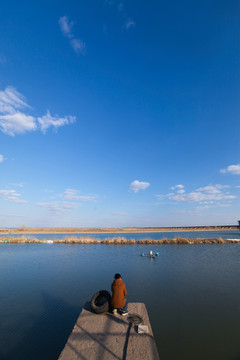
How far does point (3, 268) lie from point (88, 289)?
11674 mm

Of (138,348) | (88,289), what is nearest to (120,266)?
(88,289)

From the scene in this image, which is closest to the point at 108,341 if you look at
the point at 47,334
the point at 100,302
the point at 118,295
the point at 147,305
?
the point at 118,295

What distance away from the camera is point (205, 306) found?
30.9 feet

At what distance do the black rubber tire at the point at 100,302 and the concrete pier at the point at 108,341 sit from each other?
0.22m

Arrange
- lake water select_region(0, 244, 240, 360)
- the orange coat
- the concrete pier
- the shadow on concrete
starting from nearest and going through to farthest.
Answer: the concrete pier < the shadow on concrete < lake water select_region(0, 244, 240, 360) < the orange coat

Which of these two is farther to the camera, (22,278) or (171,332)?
(22,278)

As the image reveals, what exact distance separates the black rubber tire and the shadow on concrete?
1543 mm

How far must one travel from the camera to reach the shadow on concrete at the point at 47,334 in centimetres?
593

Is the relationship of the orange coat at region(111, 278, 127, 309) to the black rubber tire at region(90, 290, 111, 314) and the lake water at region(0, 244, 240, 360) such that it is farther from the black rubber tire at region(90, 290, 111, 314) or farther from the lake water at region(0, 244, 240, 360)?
the lake water at region(0, 244, 240, 360)

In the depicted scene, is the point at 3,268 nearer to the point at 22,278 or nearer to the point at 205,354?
the point at 22,278

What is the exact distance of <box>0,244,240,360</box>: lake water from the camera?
6.27m

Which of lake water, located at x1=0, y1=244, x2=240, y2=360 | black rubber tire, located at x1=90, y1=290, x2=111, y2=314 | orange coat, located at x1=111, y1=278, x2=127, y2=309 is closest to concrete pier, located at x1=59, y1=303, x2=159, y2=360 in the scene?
black rubber tire, located at x1=90, y1=290, x2=111, y2=314

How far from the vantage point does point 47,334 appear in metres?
7.07

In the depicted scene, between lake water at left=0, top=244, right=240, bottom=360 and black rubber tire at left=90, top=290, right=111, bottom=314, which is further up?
black rubber tire at left=90, top=290, right=111, bottom=314
